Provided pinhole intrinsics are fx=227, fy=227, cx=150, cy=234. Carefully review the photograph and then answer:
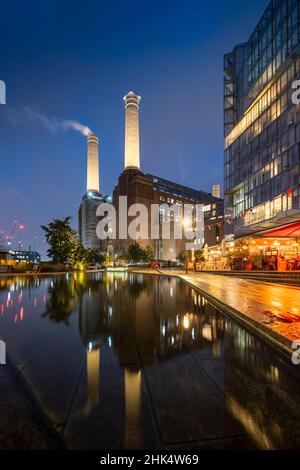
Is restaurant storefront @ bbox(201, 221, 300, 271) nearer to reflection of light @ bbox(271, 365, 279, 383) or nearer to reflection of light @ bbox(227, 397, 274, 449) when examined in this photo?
reflection of light @ bbox(271, 365, 279, 383)

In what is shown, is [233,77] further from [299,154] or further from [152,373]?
[152,373]

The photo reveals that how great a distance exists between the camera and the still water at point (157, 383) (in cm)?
233

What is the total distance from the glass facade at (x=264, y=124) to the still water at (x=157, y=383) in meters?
19.1

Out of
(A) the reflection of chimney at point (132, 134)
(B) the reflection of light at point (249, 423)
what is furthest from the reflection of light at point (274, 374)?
(A) the reflection of chimney at point (132, 134)

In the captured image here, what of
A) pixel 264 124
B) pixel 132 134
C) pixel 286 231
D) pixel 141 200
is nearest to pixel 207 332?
pixel 286 231

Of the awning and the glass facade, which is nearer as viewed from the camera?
the awning

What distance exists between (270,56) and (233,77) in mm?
16747

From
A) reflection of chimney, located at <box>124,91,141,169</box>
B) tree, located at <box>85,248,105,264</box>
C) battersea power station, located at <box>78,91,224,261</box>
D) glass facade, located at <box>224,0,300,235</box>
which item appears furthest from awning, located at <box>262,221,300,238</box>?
reflection of chimney, located at <box>124,91,141,169</box>
